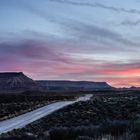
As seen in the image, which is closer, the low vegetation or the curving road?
the low vegetation

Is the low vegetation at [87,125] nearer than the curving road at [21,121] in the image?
Yes

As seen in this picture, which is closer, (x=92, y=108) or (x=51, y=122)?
(x=51, y=122)

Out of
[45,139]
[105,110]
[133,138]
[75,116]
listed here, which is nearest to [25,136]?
[45,139]

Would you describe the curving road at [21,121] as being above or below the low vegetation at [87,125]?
below

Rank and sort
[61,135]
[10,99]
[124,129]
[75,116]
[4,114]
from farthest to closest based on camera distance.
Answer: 1. [10,99]
2. [4,114]
3. [75,116]
4. [124,129]
5. [61,135]

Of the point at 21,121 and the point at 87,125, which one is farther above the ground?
the point at 87,125

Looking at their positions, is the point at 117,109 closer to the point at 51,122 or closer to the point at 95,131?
the point at 51,122

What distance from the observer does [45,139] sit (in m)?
14.8

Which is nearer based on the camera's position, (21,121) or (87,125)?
(87,125)

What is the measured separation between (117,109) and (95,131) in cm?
3287

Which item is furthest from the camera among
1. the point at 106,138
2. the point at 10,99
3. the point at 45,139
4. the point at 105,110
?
the point at 10,99

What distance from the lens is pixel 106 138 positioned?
530 inches

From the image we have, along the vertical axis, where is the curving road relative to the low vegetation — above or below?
below

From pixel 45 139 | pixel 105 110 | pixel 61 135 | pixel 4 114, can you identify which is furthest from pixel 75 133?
pixel 4 114
